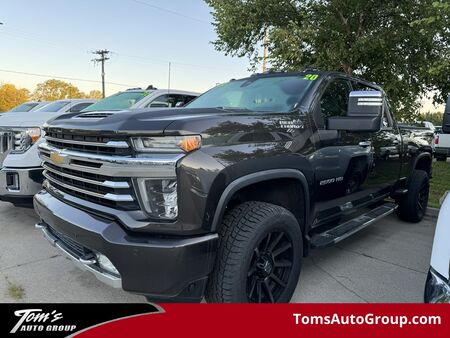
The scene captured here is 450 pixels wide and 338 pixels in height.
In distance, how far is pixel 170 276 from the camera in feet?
6.91

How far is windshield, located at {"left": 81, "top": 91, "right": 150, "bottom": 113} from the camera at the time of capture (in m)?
6.26

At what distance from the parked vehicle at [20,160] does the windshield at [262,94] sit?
209 centimetres

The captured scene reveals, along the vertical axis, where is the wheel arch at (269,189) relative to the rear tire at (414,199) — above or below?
above

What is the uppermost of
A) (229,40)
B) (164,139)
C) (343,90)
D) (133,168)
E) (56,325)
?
(229,40)

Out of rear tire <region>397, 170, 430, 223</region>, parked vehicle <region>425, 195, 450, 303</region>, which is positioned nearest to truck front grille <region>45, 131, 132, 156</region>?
parked vehicle <region>425, 195, 450, 303</region>

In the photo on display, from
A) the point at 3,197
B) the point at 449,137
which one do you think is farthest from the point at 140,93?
the point at 449,137

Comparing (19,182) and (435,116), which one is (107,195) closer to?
(19,182)

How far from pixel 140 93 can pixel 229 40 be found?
7735 millimetres

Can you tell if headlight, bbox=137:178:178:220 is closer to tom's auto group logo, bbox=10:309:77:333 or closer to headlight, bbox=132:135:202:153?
headlight, bbox=132:135:202:153

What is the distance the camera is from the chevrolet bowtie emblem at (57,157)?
A: 270cm

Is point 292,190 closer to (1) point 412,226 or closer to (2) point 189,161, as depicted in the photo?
(2) point 189,161

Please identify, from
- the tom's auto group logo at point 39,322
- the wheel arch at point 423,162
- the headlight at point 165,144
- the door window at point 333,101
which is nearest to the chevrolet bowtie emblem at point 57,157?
the headlight at point 165,144

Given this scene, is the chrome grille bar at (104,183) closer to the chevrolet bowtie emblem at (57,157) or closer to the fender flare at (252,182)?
the chevrolet bowtie emblem at (57,157)

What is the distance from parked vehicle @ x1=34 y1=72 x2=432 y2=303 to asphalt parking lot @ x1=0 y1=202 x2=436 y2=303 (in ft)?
1.50
